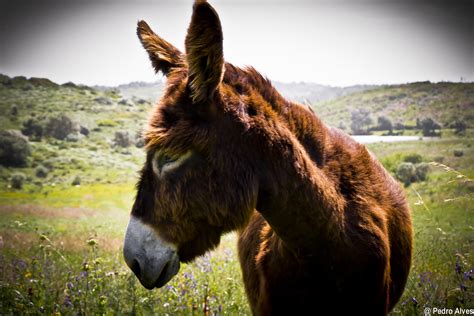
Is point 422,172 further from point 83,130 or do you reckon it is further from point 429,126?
Result: point 83,130

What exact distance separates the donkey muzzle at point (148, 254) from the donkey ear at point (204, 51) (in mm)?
A: 814

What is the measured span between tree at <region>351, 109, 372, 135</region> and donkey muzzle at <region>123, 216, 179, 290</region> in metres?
43.8

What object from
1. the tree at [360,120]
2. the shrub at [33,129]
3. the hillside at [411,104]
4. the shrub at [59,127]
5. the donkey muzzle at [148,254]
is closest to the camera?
the donkey muzzle at [148,254]

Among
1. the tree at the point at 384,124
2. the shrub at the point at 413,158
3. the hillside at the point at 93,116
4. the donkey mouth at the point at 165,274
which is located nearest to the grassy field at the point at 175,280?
the donkey mouth at the point at 165,274

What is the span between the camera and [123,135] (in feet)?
225

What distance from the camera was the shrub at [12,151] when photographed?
4313 centimetres

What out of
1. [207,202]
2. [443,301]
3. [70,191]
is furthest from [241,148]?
[70,191]

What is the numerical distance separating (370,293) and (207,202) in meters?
1.28

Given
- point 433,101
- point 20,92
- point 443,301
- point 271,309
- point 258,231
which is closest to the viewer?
point 271,309

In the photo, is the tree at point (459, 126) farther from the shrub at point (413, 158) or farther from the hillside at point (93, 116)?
the shrub at point (413, 158)

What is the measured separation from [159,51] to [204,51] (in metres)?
0.79

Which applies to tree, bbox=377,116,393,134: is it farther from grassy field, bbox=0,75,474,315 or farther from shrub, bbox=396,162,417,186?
shrub, bbox=396,162,417,186

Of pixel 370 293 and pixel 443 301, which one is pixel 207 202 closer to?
pixel 370 293

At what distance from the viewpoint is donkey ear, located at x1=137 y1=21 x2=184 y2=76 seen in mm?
2699
